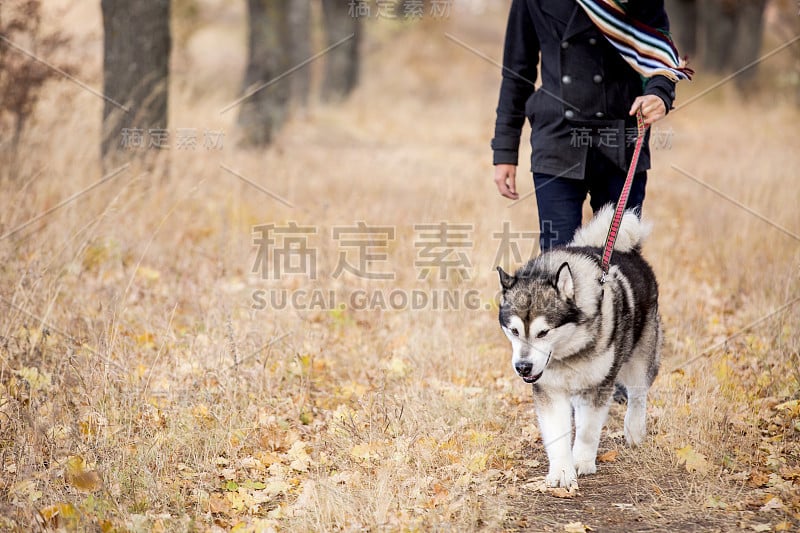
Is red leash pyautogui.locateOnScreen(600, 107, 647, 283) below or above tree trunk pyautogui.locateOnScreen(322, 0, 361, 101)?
below

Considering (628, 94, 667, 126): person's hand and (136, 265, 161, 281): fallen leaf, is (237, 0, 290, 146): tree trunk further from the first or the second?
(628, 94, 667, 126): person's hand

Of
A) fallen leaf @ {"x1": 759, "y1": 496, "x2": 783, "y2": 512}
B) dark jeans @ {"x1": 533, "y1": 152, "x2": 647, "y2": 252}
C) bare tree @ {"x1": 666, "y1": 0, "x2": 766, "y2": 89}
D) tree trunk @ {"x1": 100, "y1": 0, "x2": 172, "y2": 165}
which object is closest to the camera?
fallen leaf @ {"x1": 759, "y1": 496, "x2": 783, "y2": 512}

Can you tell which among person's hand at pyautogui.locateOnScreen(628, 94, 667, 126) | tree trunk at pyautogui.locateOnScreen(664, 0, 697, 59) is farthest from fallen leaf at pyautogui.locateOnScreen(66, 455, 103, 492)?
tree trunk at pyautogui.locateOnScreen(664, 0, 697, 59)

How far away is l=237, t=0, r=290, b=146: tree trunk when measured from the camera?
11148 mm

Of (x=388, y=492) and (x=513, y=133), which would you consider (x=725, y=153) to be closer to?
(x=513, y=133)

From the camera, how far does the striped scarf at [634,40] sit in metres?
3.98

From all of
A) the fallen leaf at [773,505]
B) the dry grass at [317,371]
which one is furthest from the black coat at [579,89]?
the fallen leaf at [773,505]

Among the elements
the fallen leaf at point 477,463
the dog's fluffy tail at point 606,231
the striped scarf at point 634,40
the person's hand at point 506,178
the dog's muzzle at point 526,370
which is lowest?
the fallen leaf at point 477,463

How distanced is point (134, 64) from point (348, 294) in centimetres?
347

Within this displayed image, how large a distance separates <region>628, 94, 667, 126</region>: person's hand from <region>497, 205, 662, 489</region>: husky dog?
0.73m

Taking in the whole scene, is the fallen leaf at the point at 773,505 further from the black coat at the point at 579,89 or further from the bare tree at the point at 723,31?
the bare tree at the point at 723,31

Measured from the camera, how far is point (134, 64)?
7.67 metres

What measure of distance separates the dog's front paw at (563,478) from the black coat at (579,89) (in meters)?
1.52

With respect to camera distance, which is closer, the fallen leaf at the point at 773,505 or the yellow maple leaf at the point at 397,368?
the fallen leaf at the point at 773,505
